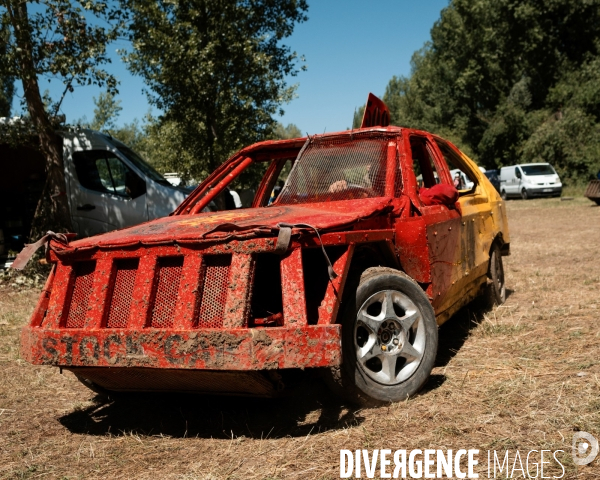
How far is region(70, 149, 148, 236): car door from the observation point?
1257cm

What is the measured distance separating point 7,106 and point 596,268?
1501 inches

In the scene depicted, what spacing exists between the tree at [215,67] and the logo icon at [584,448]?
43.5 feet

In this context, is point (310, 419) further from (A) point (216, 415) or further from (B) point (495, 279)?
(B) point (495, 279)

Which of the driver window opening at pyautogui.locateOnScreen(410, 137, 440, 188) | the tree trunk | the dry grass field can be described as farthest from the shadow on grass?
the tree trunk

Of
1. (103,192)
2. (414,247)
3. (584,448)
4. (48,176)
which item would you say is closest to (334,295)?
(414,247)

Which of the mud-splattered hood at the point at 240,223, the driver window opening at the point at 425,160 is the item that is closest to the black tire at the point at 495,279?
the driver window opening at the point at 425,160

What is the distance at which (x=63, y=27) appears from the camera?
11164 mm

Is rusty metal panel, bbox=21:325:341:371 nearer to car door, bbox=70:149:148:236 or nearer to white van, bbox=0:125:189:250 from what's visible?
white van, bbox=0:125:189:250

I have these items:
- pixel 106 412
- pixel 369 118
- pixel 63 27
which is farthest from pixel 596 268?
pixel 63 27

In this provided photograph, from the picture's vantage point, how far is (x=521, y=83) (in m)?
45.2

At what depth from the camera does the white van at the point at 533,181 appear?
33.3 m

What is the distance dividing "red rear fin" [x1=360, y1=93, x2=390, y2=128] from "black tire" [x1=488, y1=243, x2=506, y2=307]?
1771 millimetres

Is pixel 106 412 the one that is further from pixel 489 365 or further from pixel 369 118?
pixel 369 118

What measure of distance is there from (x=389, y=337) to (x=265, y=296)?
0.80 m
